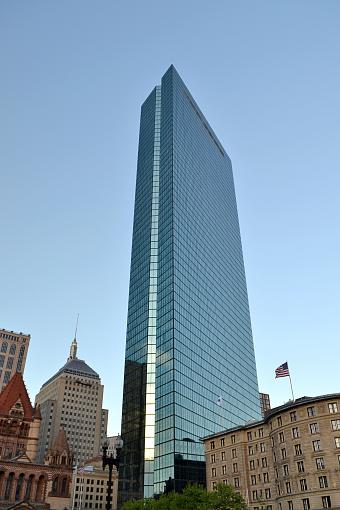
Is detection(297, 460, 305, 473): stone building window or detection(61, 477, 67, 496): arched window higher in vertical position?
detection(61, 477, 67, 496): arched window

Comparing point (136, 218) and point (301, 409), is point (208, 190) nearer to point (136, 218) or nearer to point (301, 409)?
point (136, 218)

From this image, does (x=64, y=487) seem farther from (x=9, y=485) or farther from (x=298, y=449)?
(x=298, y=449)

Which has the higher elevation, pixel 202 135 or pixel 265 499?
pixel 202 135

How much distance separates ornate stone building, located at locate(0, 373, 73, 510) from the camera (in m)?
91.8

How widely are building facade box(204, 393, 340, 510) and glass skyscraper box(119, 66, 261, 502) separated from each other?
1283 cm

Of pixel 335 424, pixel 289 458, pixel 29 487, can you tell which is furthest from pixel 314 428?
pixel 29 487

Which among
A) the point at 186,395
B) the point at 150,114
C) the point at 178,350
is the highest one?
the point at 150,114

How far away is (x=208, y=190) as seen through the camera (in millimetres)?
161375

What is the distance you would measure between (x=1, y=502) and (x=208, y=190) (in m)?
109

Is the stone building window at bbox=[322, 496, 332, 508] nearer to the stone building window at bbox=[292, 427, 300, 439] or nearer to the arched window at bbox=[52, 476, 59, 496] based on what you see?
the stone building window at bbox=[292, 427, 300, 439]

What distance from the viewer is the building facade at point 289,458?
208 feet

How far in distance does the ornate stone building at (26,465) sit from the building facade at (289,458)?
1295 inches

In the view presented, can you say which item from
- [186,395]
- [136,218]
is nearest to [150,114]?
[136,218]

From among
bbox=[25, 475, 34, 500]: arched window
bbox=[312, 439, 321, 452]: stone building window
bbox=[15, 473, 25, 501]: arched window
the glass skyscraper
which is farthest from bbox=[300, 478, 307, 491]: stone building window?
bbox=[15, 473, 25, 501]: arched window
